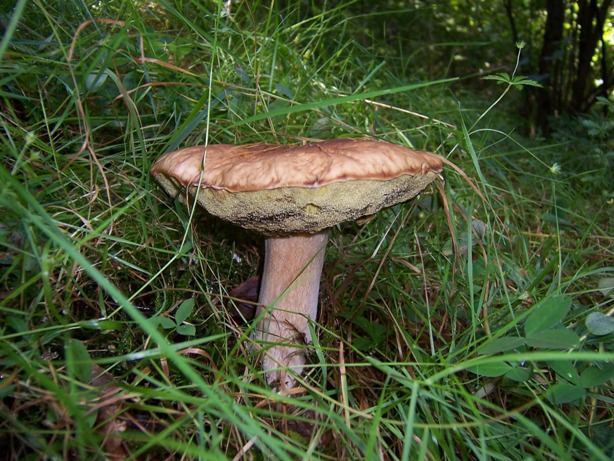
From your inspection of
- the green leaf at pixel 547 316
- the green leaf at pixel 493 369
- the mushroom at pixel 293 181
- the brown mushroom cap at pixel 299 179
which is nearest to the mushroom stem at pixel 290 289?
the mushroom at pixel 293 181

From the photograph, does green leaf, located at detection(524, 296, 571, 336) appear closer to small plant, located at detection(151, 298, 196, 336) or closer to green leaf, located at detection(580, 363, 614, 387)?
green leaf, located at detection(580, 363, 614, 387)

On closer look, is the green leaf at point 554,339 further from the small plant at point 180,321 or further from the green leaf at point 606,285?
the small plant at point 180,321

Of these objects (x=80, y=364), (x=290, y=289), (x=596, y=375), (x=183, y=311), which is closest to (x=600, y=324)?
(x=596, y=375)

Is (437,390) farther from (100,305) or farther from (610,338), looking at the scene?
(100,305)

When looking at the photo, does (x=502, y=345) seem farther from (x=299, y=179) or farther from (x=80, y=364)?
(x=80, y=364)

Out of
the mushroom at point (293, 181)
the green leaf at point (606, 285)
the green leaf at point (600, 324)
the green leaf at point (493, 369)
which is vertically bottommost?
the green leaf at point (606, 285)
